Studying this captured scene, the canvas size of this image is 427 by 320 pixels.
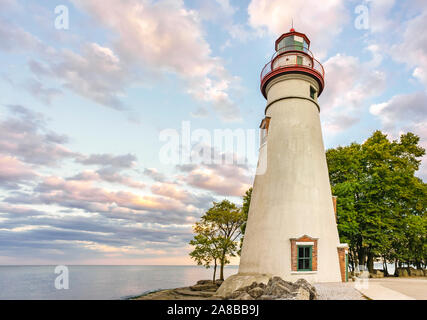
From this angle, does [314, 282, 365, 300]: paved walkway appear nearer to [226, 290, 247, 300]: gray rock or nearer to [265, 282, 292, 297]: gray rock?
[265, 282, 292, 297]: gray rock

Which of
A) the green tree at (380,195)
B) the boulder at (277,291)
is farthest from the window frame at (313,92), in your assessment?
the boulder at (277,291)

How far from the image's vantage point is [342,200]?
23.1 meters

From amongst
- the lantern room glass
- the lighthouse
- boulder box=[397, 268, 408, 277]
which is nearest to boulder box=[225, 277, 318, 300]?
the lighthouse

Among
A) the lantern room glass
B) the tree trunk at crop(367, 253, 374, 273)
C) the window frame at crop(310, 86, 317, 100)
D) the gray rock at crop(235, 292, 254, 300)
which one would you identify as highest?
the lantern room glass

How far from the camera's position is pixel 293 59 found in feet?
63.5

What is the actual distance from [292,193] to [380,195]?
1394 centimetres

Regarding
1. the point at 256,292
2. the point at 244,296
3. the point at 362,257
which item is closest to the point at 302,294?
the point at 256,292

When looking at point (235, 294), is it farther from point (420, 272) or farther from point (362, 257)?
point (420, 272)

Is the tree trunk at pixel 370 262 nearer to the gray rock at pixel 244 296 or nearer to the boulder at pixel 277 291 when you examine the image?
the boulder at pixel 277 291

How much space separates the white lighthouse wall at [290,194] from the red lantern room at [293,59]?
478mm

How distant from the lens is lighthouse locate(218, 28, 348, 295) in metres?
14.9

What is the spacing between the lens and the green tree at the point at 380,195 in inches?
922
